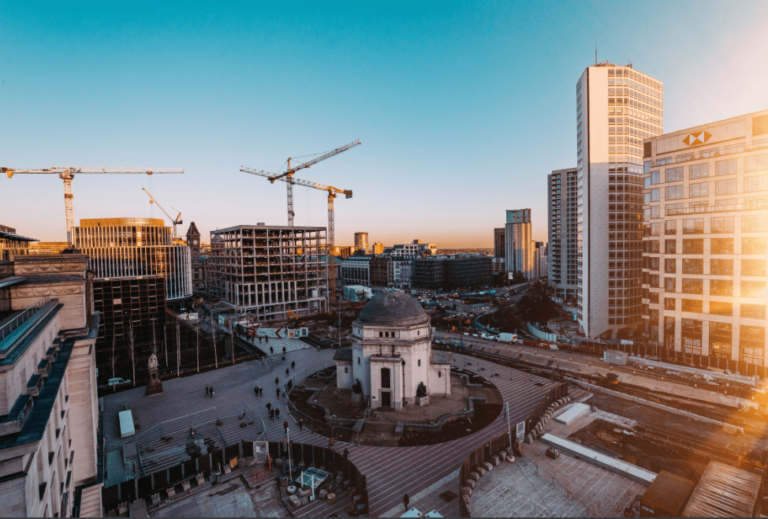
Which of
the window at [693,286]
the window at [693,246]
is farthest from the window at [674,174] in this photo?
the window at [693,286]

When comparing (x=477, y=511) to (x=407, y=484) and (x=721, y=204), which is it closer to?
(x=407, y=484)

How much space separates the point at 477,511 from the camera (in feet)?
84.7

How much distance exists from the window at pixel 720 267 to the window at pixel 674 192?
1139cm

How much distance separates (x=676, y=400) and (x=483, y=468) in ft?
97.0

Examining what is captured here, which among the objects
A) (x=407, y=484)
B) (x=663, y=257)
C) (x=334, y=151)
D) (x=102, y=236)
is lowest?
(x=407, y=484)

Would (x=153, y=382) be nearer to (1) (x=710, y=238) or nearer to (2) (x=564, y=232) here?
(1) (x=710, y=238)

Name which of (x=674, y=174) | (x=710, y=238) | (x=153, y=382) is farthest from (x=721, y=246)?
(x=153, y=382)

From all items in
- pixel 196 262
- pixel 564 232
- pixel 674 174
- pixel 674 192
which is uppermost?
pixel 674 174

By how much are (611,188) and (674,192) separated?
40.0ft

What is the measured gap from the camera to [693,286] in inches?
2287

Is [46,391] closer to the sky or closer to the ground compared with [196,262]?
closer to the ground

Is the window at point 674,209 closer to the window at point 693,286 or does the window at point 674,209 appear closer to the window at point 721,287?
the window at point 693,286

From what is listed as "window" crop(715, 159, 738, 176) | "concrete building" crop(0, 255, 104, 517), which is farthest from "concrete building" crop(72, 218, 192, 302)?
"window" crop(715, 159, 738, 176)

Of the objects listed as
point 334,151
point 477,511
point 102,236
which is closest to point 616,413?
point 477,511
